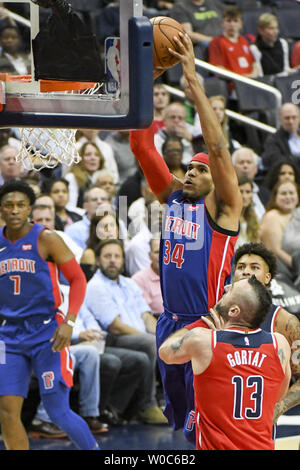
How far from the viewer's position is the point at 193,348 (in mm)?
4148

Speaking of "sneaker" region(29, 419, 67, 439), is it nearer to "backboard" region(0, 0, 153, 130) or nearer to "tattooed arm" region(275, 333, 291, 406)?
"tattooed arm" region(275, 333, 291, 406)

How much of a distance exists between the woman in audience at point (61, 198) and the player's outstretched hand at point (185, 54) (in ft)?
10.8

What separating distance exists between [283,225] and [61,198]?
6.08 feet

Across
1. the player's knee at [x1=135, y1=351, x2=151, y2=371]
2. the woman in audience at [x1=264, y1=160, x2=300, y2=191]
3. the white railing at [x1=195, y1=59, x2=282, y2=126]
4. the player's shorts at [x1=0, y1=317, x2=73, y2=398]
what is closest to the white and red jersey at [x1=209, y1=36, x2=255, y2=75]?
the white railing at [x1=195, y1=59, x2=282, y2=126]

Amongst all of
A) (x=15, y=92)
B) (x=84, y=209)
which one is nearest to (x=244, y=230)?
(x=84, y=209)

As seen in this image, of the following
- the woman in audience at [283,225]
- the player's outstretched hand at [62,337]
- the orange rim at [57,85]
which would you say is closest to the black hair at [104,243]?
the woman in audience at [283,225]

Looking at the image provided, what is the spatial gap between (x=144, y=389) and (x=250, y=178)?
2.52 meters

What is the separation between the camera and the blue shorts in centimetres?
492

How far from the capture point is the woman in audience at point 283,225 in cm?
789

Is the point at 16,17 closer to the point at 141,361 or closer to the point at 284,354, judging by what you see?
the point at 141,361

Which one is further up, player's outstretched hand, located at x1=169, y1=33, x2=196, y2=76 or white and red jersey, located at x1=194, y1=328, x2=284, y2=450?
player's outstretched hand, located at x1=169, y1=33, x2=196, y2=76

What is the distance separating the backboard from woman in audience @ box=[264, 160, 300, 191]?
4.27 metres

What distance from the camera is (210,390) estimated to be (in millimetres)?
4172

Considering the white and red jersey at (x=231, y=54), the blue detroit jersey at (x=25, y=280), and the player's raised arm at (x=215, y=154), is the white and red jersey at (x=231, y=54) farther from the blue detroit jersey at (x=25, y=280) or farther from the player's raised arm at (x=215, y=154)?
the player's raised arm at (x=215, y=154)
